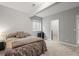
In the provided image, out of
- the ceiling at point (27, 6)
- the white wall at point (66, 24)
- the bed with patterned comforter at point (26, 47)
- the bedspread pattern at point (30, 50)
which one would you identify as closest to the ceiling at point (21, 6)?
the ceiling at point (27, 6)

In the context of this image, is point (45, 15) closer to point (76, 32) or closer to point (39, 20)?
point (39, 20)

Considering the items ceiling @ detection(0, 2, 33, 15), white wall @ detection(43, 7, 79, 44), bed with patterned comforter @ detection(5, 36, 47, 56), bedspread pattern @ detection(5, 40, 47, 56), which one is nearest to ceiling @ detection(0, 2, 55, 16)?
ceiling @ detection(0, 2, 33, 15)

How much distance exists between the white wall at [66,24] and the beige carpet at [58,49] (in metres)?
0.16

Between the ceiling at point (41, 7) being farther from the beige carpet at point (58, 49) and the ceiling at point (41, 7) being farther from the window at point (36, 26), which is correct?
the beige carpet at point (58, 49)

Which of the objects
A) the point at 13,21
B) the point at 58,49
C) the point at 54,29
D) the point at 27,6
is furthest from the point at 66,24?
the point at 13,21

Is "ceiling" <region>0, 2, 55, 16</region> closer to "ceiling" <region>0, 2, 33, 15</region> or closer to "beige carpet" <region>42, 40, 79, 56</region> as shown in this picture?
"ceiling" <region>0, 2, 33, 15</region>

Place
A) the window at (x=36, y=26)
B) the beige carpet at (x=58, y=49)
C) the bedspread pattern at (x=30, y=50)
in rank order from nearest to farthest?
the bedspread pattern at (x=30, y=50), the beige carpet at (x=58, y=49), the window at (x=36, y=26)

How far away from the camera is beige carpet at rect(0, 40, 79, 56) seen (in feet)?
5.58

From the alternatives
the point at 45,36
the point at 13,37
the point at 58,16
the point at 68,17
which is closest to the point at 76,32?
the point at 68,17

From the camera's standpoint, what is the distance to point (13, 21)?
1.78 metres

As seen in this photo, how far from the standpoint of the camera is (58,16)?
6.41 ft

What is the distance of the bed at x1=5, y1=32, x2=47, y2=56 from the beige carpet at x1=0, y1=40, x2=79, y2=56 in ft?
0.35

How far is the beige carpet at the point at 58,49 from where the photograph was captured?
1700mm

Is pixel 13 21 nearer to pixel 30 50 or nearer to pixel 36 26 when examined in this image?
pixel 36 26
